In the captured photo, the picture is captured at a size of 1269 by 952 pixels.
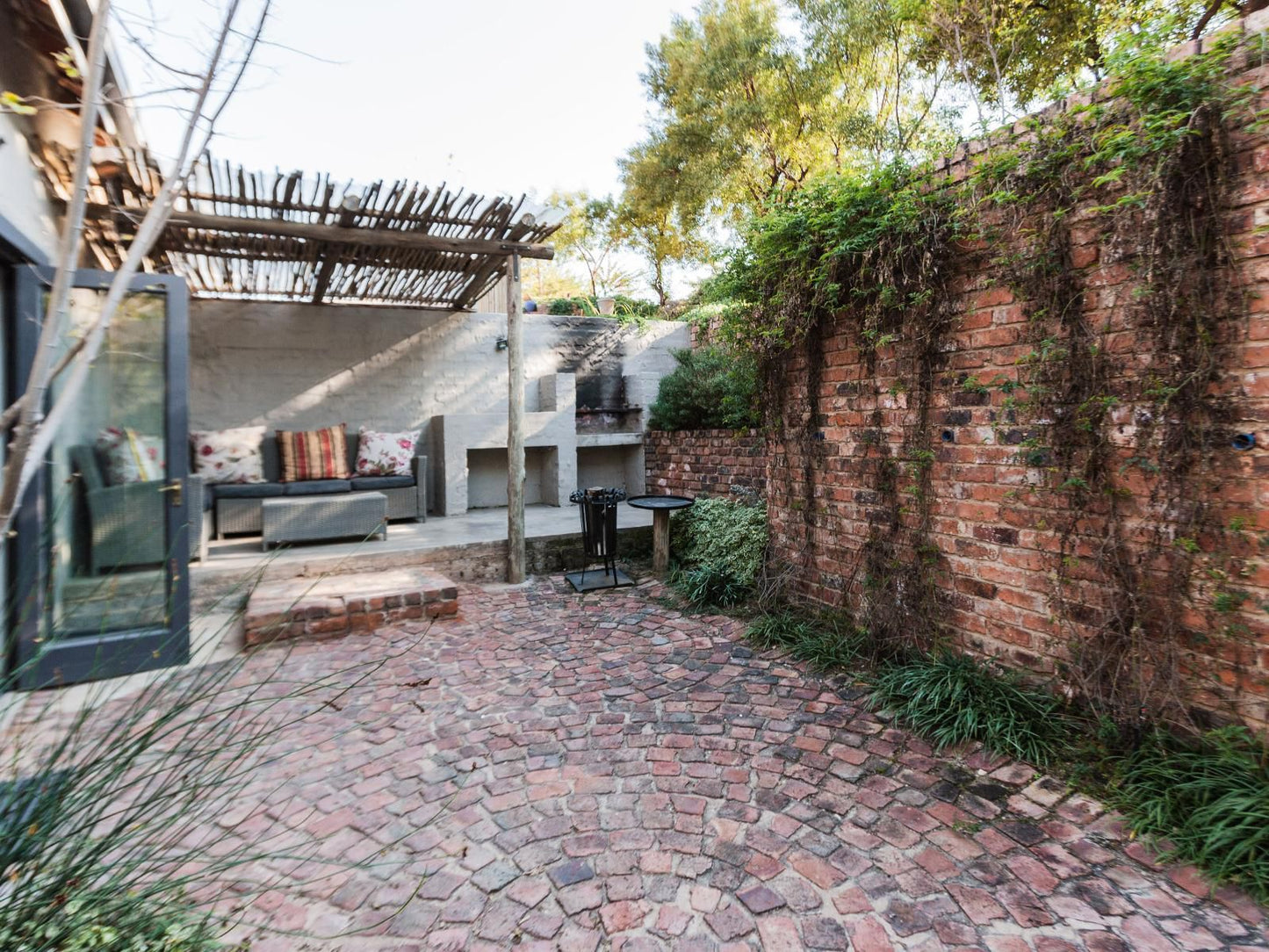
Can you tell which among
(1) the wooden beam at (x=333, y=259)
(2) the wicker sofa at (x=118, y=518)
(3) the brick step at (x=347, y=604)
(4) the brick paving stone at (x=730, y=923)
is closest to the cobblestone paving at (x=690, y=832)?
(4) the brick paving stone at (x=730, y=923)

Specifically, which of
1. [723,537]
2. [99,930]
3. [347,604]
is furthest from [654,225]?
[99,930]

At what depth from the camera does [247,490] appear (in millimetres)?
5391

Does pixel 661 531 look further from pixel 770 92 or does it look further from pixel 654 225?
pixel 654 225

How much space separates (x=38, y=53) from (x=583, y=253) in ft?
52.5

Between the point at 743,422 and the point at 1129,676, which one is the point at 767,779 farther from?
the point at 743,422

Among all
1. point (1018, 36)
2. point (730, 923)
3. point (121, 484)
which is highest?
point (1018, 36)

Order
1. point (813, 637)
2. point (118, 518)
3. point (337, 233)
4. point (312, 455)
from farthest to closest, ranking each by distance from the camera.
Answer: point (312, 455) → point (337, 233) → point (813, 637) → point (118, 518)

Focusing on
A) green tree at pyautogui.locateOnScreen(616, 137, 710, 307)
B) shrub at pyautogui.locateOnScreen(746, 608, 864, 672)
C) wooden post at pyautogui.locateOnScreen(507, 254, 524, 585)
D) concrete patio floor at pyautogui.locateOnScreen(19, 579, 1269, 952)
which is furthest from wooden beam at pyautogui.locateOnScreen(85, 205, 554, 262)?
green tree at pyautogui.locateOnScreen(616, 137, 710, 307)

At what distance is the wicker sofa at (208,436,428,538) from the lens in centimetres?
538

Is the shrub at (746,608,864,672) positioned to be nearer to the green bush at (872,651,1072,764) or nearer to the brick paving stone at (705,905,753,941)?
Answer: the green bush at (872,651,1072,764)

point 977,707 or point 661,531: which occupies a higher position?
point 661,531

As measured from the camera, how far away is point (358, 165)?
4.09 meters

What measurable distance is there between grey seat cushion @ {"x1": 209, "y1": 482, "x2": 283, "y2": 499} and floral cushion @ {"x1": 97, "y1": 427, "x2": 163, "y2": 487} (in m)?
2.24

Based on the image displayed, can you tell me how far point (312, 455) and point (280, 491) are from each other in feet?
2.27
